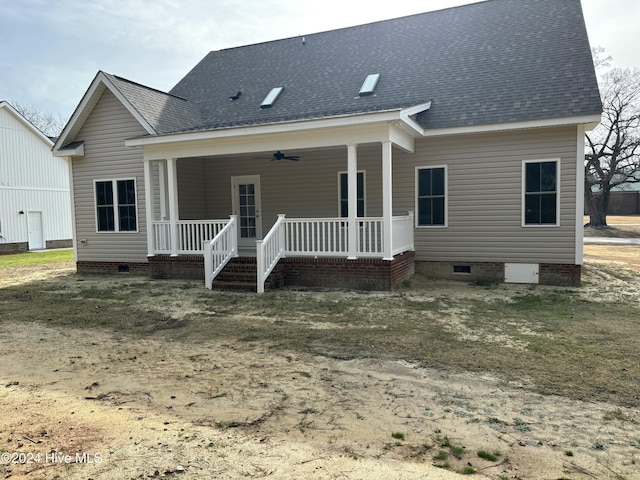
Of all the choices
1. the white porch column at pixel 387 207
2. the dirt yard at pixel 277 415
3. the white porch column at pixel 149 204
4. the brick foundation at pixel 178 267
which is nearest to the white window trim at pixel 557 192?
the white porch column at pixel 387 207

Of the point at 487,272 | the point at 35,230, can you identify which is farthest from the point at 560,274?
the point at 35,230

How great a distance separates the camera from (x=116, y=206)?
12977mm

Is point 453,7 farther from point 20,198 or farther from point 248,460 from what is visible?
point 20,198

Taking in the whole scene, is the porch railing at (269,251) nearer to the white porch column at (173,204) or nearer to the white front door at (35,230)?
the white porch column at (173,204)

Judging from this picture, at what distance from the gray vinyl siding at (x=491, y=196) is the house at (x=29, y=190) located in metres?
18.3

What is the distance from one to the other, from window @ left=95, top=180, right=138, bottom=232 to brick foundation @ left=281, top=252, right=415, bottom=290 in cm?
544

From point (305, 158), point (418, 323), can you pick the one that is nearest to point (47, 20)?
point (305, 158)

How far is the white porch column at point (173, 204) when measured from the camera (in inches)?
439

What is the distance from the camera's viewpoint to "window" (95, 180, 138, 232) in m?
12.8

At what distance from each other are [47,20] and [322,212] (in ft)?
38.8

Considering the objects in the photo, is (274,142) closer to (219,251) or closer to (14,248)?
(219,251)

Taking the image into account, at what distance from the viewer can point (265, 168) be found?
43.1 feet

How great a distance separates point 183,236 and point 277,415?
333 inches

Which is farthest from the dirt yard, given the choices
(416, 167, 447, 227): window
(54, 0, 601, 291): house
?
(416, 167, 447, 227): window
